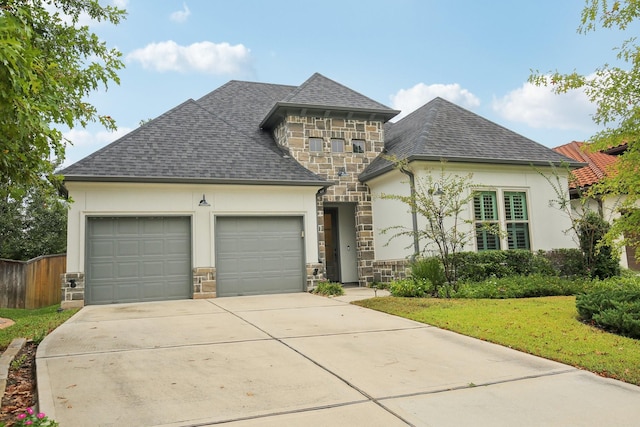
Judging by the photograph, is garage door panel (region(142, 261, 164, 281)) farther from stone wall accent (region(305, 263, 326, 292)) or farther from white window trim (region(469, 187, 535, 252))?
white window trim (region(469, 187, 535, 252))

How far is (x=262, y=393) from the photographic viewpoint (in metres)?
3.93

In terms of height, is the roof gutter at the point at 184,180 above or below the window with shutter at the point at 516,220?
above

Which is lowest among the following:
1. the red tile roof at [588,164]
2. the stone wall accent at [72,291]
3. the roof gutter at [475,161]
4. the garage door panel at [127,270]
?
the stone wall accent at [72,291]

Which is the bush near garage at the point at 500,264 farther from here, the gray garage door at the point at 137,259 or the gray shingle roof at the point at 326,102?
the gray garage door at the point at 137,259

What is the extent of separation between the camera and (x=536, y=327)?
260 inches

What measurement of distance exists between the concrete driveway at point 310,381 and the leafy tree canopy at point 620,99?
3443 millimetres

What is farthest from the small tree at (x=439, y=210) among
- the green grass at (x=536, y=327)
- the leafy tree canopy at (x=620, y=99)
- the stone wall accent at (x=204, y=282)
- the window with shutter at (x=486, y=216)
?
the stone wall accent at (x=204, y=282)

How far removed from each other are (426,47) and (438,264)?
771 centimetres

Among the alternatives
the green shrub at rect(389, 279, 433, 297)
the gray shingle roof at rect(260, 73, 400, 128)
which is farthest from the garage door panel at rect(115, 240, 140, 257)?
the green shrub at rect(389, 279, 433, 297)

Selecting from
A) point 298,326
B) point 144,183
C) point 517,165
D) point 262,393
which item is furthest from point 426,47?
point 262,393

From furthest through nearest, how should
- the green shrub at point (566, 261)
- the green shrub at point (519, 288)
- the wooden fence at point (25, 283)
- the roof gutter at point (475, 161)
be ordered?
the wooden fence at point (25, 283) < the green shrub at point (566, 261) < the roof gutter at point (475, 161) < the green shrub at point (519, 288)

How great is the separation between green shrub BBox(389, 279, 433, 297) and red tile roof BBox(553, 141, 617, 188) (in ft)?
25.1

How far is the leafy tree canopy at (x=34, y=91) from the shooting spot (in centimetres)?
299

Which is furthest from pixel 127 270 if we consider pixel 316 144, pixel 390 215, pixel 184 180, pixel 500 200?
pixel 500 200
